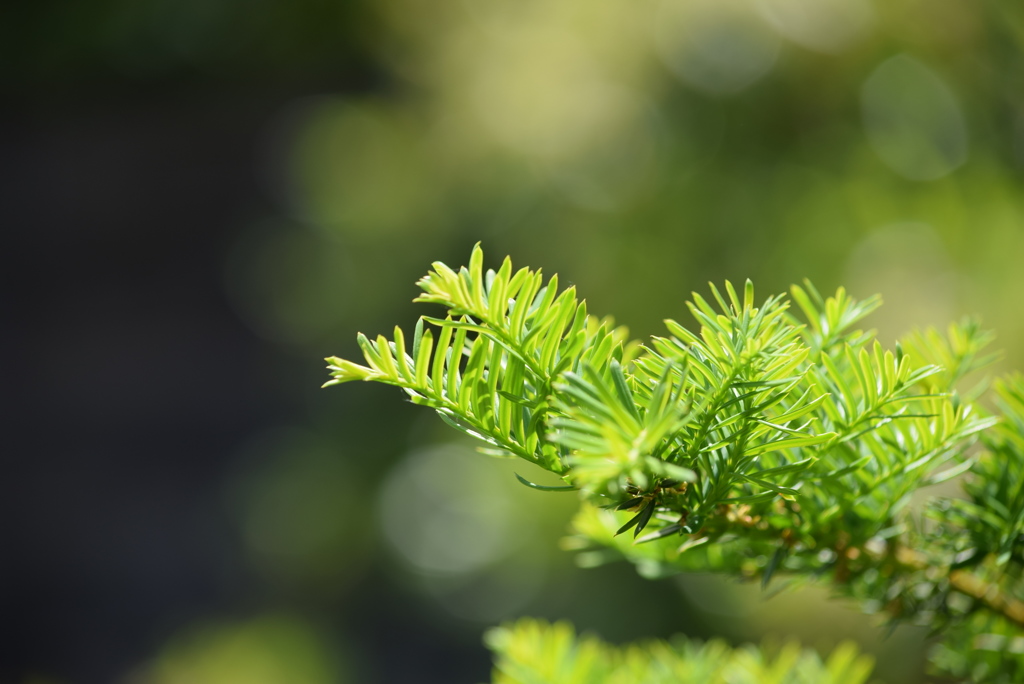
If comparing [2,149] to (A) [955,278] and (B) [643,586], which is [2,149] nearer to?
(B) [643,586]

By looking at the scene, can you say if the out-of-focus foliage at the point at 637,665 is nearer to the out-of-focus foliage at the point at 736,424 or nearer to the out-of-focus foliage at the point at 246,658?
the out-of-focus foliage at the point at 736,424

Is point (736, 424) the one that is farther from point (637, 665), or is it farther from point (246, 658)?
point (246, 658)

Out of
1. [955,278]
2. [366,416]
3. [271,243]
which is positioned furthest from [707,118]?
[271,243]

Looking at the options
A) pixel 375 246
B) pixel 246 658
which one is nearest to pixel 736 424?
pixel 246 658

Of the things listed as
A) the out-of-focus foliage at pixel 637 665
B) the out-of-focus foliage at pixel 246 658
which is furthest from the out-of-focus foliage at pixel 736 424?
the out-of-focus foliage at pixel 246 658

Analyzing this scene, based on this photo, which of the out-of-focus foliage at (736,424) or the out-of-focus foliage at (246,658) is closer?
the out-of-focus foliage at (736,424)

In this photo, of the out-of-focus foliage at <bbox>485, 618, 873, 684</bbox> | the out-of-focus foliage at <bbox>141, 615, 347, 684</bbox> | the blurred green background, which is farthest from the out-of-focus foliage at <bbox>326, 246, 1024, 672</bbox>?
the out-of-focus foliage at <bbox>141, 615, 347, 684</bbox>
